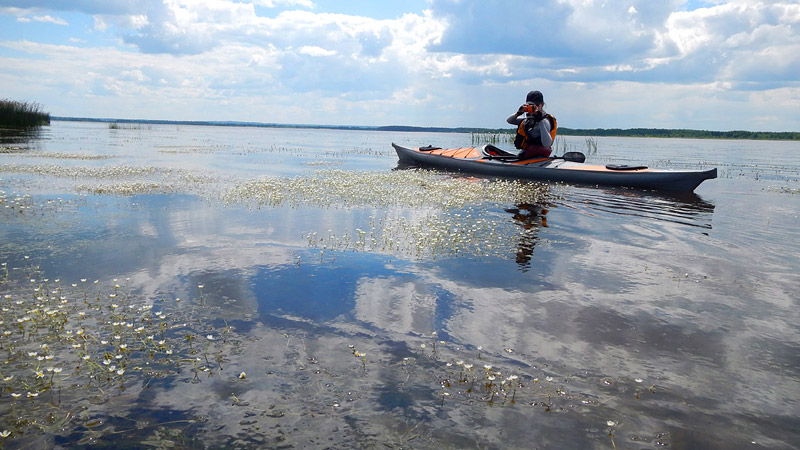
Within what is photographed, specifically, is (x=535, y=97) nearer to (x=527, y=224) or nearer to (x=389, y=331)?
(x=527, y=224)

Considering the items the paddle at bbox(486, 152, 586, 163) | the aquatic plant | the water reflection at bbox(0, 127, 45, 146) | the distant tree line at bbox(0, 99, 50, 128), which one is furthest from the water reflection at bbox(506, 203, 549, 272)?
the distant tree line at bbox(0, 99, 50, 128)

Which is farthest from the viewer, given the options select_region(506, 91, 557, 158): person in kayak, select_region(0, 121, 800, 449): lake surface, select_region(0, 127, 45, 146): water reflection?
select_region(0, 127, 45, 146): water reflection

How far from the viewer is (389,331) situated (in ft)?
23.1

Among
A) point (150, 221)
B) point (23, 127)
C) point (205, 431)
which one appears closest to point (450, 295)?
point (205, 431)

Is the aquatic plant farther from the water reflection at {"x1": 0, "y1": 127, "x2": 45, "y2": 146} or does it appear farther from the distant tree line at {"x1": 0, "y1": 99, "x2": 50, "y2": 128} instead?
the distant tree line at {"x1": 0, "y1": 99, "x2": 50, "y2": 128}

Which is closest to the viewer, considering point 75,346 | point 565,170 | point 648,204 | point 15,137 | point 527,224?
point 75,346

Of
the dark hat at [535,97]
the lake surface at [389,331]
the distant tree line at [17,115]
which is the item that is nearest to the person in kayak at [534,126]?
the dark hat at [535,97]

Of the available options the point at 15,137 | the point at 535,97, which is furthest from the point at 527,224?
the point at 15,137

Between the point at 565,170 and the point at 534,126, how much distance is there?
2.65m

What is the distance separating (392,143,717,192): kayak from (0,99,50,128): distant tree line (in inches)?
1917

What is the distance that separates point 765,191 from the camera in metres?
23.9

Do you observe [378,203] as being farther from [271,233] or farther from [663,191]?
[663,191]

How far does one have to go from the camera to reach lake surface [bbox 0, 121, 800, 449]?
486cm

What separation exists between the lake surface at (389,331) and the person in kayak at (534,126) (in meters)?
10.9
